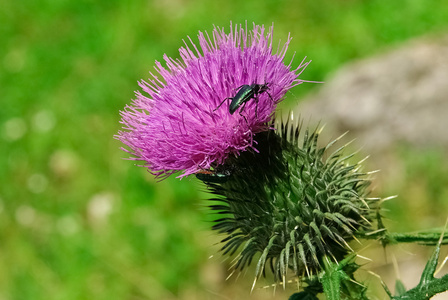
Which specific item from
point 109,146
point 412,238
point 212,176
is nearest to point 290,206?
point 212,176

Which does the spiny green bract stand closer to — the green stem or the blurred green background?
the green stem

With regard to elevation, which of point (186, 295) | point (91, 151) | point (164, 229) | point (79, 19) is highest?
point (79, 19)

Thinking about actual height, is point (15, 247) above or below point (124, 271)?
above

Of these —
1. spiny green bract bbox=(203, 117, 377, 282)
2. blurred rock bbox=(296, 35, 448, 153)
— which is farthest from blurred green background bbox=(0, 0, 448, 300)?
spiny green bract bbox=(203, 117, 377, 282)

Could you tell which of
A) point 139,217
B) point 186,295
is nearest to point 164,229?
point 139,217

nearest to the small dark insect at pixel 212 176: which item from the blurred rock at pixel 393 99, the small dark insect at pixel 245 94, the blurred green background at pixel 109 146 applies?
the small dark insect at pixel 245 94

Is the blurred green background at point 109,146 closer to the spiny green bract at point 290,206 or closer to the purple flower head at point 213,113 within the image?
the spiny green bract at point 290,206

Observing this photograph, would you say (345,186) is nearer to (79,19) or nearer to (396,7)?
(396,7)
